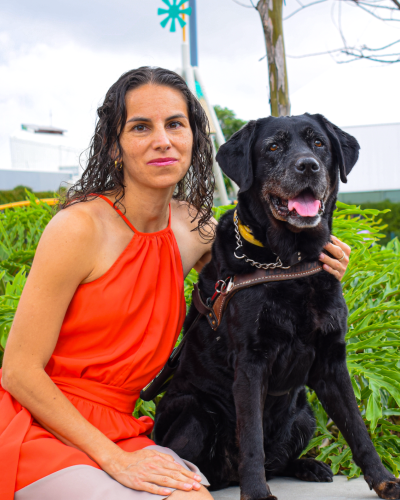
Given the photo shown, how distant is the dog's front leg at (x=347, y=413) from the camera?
167 cm

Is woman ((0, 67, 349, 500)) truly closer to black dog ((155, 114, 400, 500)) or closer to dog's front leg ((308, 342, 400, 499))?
black dog ((155, 114, 400, 500))

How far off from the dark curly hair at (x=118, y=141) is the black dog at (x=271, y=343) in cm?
18

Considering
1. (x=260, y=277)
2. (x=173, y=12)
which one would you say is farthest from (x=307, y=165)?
(x=173, y=12)

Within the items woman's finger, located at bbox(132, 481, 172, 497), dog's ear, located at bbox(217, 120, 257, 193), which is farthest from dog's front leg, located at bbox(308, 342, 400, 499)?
dog's ear, located at bbox(217, 120, 257, 193)

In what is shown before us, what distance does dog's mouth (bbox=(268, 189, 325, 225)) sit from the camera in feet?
6.31

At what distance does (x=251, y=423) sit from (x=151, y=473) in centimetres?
39

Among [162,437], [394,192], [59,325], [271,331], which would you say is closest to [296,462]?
[162,437]

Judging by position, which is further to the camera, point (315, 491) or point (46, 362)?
point (315, 491)

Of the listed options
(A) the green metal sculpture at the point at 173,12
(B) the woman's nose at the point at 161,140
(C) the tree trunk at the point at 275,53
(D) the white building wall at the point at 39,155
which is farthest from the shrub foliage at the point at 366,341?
(D) the white building wall at the point at 39,155

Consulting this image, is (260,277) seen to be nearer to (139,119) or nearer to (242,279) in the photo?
(242,279)

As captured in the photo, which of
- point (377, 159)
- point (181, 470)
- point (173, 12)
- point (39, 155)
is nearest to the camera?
point (181, 470)

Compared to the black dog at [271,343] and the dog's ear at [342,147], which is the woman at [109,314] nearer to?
the black dog at [271,343]

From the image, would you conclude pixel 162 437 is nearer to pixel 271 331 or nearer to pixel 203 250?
pixel 271 331

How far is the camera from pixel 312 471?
6.86 feet
